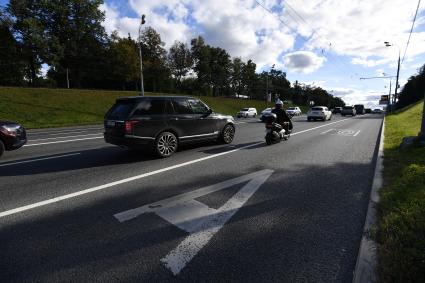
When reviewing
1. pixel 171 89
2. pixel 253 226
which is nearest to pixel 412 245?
pixel 253 226

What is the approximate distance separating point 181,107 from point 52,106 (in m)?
25.6

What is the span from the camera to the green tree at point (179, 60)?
63.8 m

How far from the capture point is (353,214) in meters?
4.16

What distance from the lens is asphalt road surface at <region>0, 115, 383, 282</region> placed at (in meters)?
2.84

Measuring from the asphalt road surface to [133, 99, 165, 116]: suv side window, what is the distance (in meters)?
1.50

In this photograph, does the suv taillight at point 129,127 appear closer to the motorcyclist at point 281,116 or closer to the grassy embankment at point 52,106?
the motorcyclist at point 281,116

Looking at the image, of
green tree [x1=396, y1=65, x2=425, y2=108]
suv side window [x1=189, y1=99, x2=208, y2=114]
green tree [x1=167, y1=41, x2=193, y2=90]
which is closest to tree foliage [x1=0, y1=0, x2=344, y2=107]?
green tree [x1=167, y1=41, x2=193, y2=90]

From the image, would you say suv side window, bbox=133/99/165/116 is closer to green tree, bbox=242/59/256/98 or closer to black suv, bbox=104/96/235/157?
black suv, bbox=104/96/235/157

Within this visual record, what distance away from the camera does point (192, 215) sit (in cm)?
407

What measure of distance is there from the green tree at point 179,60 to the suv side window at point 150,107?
56785 mm

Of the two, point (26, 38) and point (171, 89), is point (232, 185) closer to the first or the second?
point (26, 38)

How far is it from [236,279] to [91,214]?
2495mm

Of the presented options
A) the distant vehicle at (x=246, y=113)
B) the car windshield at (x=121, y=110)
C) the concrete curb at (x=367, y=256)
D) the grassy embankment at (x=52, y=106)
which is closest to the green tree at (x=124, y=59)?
the grassy embankment at (x=52, y=106)

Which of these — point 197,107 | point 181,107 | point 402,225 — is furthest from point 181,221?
point 197,107
